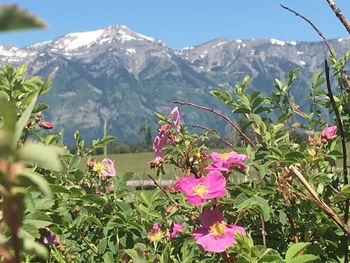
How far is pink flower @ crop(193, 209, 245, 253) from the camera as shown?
1004mm

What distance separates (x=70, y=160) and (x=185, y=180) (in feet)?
1.43

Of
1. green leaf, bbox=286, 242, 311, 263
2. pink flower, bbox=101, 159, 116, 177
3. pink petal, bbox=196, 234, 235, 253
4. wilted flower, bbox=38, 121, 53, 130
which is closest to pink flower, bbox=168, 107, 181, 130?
pink flower, bbox=101, 159, 116, 177

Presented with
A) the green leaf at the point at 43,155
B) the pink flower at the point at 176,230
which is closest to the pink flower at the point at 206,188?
the pink flower at the point at 176,230

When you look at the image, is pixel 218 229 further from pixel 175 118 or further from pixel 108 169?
pixel 108 169

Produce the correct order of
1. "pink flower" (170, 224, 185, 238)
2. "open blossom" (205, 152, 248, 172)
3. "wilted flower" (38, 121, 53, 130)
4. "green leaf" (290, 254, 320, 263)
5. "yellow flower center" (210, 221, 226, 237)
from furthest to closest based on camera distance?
1. "wilted flower" (38, 121, 53, 130)
2. "pink flower" (170, 224, 185, 238)
3. "open blossom" (205, 152, 248, 172)
4. "yellow flower center" (210, 221, 226, 237)
5. "green leaf" (290, 254, 320, 263)

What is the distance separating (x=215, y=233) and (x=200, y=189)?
12cm

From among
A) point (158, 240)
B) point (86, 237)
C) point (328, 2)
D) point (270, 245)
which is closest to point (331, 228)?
point (270, 245)

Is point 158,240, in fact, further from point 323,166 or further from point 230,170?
point 323,166

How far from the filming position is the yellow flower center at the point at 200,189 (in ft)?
3.52

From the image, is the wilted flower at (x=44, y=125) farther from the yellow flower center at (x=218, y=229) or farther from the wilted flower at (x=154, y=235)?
the yellow flower center at (x=218, y=229)

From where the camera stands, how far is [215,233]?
99 centimetres

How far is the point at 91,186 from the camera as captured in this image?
1.54m

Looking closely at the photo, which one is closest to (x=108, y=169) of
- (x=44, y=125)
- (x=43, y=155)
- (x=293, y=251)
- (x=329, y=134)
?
(x=44, y=125)

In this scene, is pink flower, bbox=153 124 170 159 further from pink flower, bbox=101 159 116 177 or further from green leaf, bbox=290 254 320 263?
green leaf, bbox=290 254 320 263
